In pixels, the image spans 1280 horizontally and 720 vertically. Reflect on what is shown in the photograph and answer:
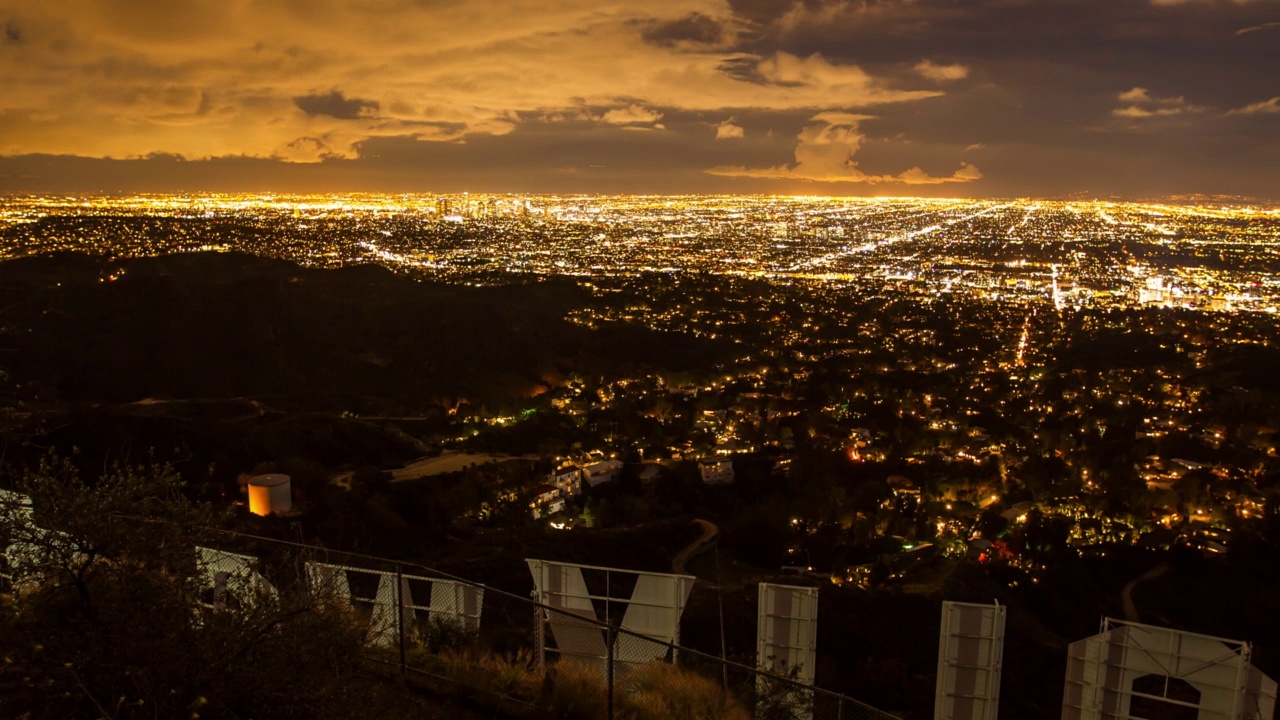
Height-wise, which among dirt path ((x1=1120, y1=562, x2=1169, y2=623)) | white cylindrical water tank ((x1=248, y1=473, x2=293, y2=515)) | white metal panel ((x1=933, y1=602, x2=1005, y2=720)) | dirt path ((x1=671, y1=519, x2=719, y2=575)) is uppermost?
white metal panel ((x1=933, y1=602, x2=1005, y2=720))

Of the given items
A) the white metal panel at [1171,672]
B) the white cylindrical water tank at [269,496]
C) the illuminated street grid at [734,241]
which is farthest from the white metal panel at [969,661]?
the illuminated street grid at [734,241]

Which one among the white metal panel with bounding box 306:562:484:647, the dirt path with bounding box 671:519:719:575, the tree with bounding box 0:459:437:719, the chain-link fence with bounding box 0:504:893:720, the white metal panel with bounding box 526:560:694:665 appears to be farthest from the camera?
the dirt path with bounding box 671:519:719:575

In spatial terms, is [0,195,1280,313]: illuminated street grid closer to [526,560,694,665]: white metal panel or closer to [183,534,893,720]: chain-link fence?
[526,560,694,665]: white metal panel

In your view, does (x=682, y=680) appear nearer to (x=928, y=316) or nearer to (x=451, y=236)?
(x=928, y=316)

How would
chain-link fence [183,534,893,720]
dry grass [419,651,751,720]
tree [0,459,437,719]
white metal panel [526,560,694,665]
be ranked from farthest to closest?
white metal panel [526,560,694,665], dry grass [419,651,751,720], chain-link fence [183,534,893,720], tree [0,459,437,719]

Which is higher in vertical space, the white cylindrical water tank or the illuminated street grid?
the illuminated street grid

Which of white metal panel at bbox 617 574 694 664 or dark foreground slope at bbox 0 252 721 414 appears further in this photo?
dark foreground slope at bbox 0 252 721 414

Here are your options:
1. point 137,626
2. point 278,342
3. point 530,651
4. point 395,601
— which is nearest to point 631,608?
point 530,651

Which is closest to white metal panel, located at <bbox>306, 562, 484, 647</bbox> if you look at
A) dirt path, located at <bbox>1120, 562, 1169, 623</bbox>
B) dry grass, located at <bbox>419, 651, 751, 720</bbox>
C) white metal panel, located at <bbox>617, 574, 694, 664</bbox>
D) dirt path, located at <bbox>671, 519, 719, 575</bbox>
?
dry grass, located at <bbox>419, 651, 751, 720</bbox>
